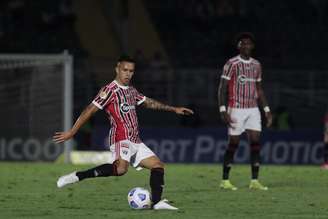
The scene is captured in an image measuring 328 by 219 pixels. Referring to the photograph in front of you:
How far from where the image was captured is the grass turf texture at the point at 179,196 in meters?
13.1

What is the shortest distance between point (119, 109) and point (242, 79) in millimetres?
3998

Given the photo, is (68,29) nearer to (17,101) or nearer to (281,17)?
(281,17)

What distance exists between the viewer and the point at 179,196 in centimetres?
1583

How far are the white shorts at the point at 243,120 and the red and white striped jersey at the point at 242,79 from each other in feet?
0.32

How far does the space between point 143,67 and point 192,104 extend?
2.51m

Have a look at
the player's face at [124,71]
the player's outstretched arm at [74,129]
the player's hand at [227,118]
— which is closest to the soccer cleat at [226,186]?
the player's hand at [227,118]

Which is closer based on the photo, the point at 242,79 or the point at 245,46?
the point at 245,46

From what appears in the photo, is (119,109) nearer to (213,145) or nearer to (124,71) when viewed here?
(124,71)

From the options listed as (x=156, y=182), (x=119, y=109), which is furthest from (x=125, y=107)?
(x=156, y=182)

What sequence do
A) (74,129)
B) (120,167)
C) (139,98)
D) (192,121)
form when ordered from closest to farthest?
(74,129)
(120,167)
(139,98)
(192,121)

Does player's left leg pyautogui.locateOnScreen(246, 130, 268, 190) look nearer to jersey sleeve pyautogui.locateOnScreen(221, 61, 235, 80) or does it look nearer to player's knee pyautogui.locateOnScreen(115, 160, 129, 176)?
jersey sleeve pyautogui.locateOnScreen(221, 61, 235, 80)

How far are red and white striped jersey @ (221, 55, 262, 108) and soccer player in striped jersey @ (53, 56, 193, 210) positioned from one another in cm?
366

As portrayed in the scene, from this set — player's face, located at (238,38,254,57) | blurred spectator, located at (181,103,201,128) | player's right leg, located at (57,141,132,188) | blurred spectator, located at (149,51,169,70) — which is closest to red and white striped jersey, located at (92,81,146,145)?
player's right leg, located at (57,141,132,188)

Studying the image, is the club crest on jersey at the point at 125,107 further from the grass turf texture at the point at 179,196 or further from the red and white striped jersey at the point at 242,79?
the red and white striped jersey at the point at 242,79
